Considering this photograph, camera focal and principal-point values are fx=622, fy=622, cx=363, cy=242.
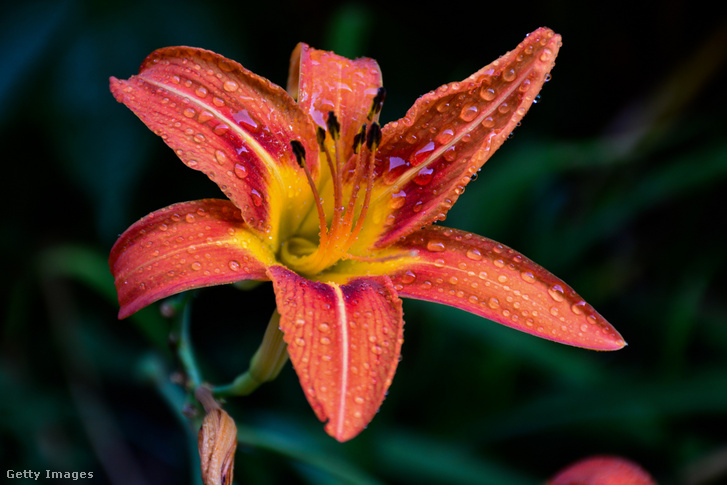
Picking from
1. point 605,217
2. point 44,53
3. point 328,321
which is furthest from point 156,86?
point 605,217

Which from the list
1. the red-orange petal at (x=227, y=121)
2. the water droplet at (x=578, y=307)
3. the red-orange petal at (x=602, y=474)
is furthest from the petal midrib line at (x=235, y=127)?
the red-orange petal at (x=602, y=474)

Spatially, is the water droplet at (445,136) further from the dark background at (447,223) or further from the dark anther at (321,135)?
the dark background at (447,223)

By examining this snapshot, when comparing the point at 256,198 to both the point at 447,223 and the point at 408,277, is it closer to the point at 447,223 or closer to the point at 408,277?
the point at 408,277

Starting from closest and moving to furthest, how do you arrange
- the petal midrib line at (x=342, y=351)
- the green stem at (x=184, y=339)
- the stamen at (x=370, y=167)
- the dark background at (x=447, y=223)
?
the petal midrib line at (x=342, y=351), the stamen at (x=370, y=167), the green stem at (x=184, y=339), the dark background at (x=447, y=223)

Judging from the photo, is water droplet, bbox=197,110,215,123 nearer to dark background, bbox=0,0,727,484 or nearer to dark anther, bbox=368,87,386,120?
dark anther, bbox=368,87,386,120

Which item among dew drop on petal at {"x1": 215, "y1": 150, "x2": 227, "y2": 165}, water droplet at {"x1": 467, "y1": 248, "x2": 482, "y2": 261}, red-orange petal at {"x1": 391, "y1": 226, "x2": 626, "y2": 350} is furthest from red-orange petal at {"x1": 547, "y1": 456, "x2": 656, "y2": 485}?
dew drop on petal at {"x1": 215, "y1": 150, "x2": 227, "y2": 165}

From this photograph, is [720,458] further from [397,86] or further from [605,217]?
[397,86]
